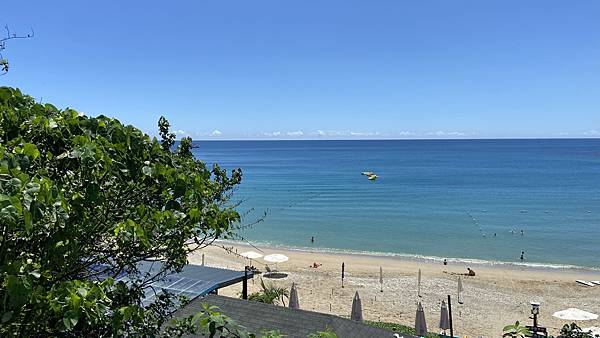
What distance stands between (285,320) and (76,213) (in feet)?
23.4

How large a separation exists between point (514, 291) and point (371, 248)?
10871 mm

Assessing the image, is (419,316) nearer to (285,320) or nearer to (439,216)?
(285,320)

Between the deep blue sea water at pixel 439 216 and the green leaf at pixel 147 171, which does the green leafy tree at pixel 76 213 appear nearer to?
the green leaf at pixel 147 171

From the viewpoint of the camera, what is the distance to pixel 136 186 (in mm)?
2824

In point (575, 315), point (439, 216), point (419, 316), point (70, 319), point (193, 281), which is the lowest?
point (439, 216)

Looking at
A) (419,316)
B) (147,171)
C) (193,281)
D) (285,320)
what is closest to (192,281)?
(193,281)

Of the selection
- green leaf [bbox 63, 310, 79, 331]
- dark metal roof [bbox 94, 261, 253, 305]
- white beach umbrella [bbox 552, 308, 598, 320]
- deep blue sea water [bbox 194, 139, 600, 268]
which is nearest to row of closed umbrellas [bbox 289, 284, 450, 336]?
dark metal roof [bbox 94, 261, 253, 305]

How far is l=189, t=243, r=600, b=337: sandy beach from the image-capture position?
1778 cm

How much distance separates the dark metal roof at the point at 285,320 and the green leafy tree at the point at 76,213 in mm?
5498

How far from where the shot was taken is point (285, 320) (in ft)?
28.8

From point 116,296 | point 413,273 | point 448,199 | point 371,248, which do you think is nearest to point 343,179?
point 448,199

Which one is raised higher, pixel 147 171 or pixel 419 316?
pixel 147 171

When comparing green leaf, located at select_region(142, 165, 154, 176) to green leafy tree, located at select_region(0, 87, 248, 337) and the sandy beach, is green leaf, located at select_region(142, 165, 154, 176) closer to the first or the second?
green leafy tree, located at select_region(0, 87, 248, 337)

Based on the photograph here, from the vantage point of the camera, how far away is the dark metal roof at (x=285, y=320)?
8445 mm
